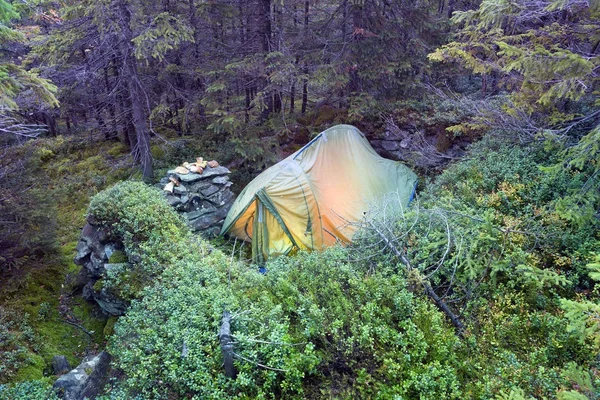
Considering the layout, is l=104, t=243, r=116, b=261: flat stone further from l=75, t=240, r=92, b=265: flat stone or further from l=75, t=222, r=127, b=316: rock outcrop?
l=75, t=240, r=92, b=265: flat stone

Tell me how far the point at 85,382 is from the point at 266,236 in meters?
3.55

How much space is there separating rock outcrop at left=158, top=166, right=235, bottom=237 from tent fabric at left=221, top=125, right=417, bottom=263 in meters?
0.51

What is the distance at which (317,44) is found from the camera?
10.2 m

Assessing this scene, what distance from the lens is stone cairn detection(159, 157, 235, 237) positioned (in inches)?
289

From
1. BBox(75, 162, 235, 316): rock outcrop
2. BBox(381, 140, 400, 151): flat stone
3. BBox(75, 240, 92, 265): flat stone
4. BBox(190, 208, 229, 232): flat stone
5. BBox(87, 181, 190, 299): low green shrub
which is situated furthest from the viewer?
BBox(381, 140, 400, 151): flat stone

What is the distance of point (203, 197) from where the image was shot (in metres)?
7.62

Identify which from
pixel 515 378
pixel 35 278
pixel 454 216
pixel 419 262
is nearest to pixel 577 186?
pixel 454 216

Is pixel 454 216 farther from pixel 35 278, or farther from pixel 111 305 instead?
pixel 35 278

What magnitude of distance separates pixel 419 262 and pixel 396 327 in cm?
115

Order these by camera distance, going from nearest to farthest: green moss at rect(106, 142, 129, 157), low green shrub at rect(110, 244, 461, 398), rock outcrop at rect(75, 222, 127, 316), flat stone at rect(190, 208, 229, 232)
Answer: low green shrub at rect(110, 244, 461, 398), rock outcrop at rect(75, 222, 127, 316), flat stone at rect(190, 208, 229, 232), green moss at rect(106, 142, 129, 157)

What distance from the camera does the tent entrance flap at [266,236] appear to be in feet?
21.8

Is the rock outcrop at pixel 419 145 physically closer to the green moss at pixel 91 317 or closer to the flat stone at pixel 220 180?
the flat stone at pixel 220 180

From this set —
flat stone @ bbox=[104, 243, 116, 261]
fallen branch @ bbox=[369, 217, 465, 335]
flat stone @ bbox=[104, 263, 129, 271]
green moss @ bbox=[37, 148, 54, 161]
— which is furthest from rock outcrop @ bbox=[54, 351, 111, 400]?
green moss @ bbox=[37, 148, 54, 161]

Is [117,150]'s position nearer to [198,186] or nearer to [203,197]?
[198,186]
